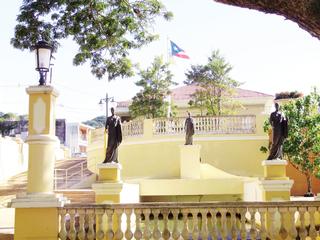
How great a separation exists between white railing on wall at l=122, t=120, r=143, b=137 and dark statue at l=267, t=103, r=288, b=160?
35.4ft

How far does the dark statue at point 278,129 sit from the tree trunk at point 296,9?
5441 mm

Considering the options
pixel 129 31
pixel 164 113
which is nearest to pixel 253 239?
pixel 129 31

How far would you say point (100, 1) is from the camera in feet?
27.8

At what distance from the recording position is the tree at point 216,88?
89.3 ft

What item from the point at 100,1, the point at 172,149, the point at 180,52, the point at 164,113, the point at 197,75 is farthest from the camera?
the point at 197,75

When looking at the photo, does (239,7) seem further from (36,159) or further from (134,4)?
(134,4)

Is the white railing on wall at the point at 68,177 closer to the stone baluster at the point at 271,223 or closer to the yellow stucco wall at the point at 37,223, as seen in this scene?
the yellow stucco wall at the point at 37,223

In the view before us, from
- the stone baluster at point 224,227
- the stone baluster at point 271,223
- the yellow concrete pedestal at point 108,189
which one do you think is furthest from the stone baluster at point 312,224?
the yellow concrete pedestal at point 108,189

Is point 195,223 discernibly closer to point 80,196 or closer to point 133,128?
point 80,196

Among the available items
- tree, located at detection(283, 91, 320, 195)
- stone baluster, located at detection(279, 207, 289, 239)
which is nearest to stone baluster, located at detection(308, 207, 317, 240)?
stone baluster, located at detection(279, 207, 289, 239)

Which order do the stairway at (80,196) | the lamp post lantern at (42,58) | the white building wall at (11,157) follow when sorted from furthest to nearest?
the white building wall at (11,157)
the stairway at (80,196)
the lamp post lantern at (42,58)

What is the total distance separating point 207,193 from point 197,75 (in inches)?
542

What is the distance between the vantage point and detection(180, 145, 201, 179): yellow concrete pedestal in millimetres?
17594

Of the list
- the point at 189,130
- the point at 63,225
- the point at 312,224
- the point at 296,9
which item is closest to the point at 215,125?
the point at 189,130
